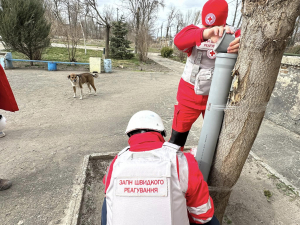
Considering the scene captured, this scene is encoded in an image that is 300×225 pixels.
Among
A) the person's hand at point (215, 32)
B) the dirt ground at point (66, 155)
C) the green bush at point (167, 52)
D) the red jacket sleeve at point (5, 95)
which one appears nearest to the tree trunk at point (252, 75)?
the person's hand at point (215, 32)

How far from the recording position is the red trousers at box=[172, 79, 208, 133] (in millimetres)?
2125

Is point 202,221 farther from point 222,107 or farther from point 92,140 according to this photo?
point 92,140

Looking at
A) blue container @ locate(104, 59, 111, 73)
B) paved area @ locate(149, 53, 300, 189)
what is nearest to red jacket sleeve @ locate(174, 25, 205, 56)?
paved area @ locate(149, 53, 300, 189)

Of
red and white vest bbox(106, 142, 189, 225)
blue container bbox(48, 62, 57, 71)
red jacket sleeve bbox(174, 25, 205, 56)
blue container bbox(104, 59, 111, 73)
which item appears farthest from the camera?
blue container bbox(104, 59, 111, 73)

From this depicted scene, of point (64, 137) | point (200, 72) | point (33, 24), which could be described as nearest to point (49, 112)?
point (64, 137)

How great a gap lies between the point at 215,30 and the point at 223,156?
3.19ft

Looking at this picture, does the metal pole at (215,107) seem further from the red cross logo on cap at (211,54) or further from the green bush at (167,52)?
the green bush at (167,52)

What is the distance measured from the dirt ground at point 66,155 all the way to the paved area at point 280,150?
0.33 metres

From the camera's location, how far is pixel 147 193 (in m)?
1.14

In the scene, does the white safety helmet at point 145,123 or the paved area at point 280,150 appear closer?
the white safety helmet at point 145,123

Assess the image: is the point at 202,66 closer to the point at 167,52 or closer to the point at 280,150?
the point at 280,150

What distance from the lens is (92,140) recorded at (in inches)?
155

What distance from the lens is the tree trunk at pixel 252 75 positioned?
118 cm

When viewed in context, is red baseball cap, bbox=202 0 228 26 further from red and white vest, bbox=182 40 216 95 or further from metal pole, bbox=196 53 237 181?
metal pole, bbox=196 53 237 181
